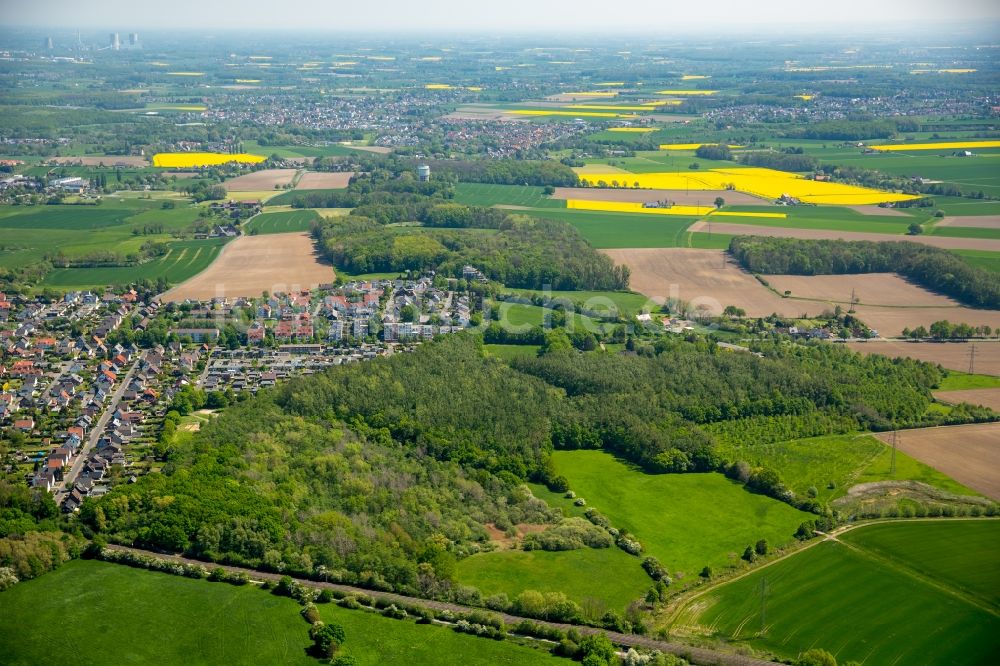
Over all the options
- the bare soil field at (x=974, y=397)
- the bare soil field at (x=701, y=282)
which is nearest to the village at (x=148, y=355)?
the bare soil field at (x=701, y=282)

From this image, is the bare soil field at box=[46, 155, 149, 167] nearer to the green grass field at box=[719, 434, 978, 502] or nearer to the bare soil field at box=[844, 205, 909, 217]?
the bare soil field at box=[844, 205, 909, 217]

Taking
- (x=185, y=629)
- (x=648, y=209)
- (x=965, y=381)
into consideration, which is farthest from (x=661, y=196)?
(x=185, y=629)

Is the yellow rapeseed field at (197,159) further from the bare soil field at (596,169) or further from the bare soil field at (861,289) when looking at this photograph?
the bare soil field at (861,289)

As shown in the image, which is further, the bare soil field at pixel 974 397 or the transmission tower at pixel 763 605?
the bare soil field at pixel 974 397

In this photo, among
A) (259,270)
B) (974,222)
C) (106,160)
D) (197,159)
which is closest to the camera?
(259,270)

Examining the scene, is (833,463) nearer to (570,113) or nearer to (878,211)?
(878,211)

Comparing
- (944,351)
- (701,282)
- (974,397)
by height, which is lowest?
(974,397)
